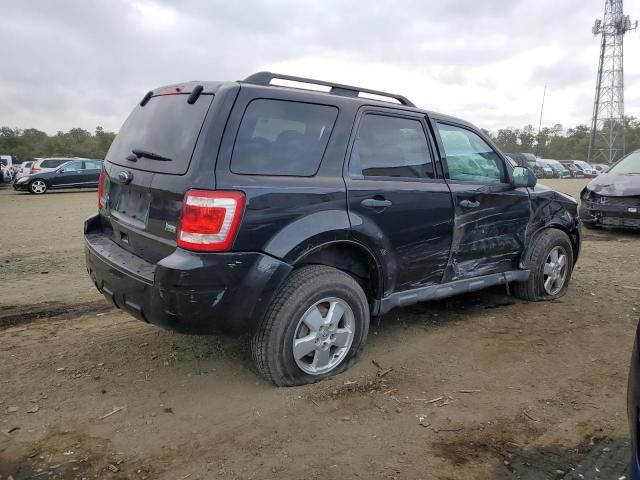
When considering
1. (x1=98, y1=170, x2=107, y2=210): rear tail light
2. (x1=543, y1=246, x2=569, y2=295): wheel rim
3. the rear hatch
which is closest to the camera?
the rear hatch

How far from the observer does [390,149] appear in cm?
360

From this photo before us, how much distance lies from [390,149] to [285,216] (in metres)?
1.10

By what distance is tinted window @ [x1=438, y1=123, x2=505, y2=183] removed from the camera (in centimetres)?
400

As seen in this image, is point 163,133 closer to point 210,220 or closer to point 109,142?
point 210,220

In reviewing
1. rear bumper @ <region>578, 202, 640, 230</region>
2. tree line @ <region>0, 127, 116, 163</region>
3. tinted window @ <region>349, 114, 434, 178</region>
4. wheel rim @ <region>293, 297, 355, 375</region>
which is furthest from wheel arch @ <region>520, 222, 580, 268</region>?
tree line @ <region>0, 127, 116, 163</region>

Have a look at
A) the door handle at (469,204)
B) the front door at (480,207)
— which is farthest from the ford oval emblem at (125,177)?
the door handle at (469,204)

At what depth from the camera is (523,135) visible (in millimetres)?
79562

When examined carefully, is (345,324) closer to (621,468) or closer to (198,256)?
(198,256)

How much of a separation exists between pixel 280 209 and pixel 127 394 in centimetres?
149

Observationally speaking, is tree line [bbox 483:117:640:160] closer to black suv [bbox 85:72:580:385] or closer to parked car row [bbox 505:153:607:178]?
parked car row [bbox 505:153:607:178]

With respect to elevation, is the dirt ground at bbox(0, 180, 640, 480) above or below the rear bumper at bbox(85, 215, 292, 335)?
below

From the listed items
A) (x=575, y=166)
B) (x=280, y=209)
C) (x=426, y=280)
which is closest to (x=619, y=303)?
(x=426, y=280)

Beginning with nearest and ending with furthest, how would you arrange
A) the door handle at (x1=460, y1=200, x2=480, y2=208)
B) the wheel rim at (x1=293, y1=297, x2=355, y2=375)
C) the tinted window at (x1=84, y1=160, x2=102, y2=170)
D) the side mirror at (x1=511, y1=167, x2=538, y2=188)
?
the wheel rim at (x1=293, y1=297, x2=355, y2=375)
the door handle at (x1=460, y1=200, x2=480, y2=208)
the side mirror at (x1=511, y1=167, x2=538, y2=188)
the tinted window at (x1=84, y1=160, x2=102, y2=170)

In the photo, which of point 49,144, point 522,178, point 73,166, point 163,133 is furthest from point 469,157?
point 49,144
